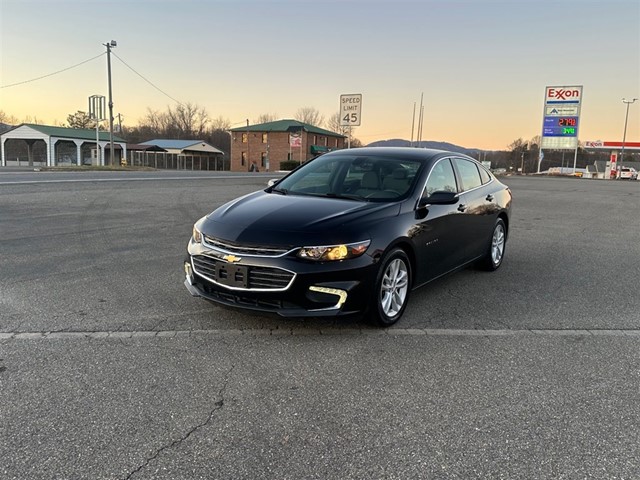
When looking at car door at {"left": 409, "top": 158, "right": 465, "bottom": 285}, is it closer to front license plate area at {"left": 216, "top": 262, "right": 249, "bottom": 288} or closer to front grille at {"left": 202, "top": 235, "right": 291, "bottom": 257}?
front grille at {"left": 202, "top": 235, "right": 291, "bottom": 257}

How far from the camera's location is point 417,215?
4809mm

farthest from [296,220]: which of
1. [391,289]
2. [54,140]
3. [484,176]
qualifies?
[54,140]

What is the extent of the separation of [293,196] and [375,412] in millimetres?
2616

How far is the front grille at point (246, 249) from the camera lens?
13.1 ft

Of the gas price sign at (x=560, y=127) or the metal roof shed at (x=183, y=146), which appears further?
the metal roof shed at (x=183, y=146)

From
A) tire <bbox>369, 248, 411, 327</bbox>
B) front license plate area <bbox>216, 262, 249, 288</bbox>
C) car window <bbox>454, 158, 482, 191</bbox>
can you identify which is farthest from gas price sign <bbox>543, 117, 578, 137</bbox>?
front license plate area <bbox>216, 262, 249, 288</bbox>

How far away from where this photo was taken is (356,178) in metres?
5.38

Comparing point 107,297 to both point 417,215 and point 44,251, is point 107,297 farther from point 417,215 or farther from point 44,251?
point 417,215

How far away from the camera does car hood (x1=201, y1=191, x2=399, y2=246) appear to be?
407cm

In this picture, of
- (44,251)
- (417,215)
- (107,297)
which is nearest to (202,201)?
(44,251)

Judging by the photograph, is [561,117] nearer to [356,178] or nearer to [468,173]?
[468,173]

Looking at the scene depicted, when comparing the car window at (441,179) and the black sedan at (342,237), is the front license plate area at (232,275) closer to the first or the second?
the black sedan at (342,237)

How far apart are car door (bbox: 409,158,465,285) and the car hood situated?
0.42 metres

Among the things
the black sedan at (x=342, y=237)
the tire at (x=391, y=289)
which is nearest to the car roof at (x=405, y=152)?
the black sedan at (x=342, y=237)
